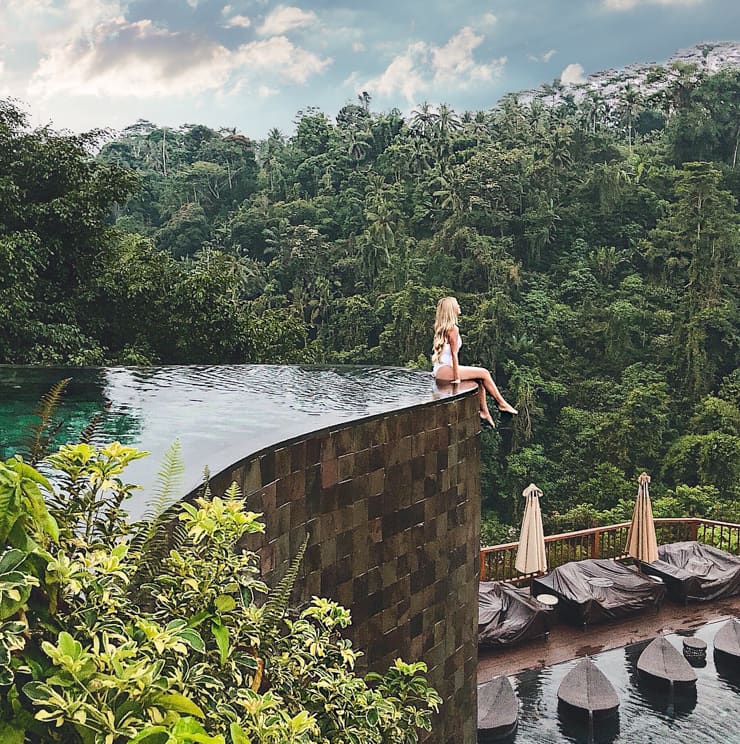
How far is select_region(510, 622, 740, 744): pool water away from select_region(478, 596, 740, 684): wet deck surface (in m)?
0.21

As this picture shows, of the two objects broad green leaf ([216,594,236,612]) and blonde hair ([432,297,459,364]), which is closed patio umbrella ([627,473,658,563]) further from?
broad green leaf ([216,594,236,612])

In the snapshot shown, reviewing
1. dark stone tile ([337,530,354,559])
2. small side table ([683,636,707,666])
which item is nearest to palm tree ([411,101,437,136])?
small side table ([683,636,707,666])

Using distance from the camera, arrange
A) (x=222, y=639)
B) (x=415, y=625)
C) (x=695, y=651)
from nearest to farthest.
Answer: (x=222, y=639) < (x=415, y=625) < (x=695, y=651)

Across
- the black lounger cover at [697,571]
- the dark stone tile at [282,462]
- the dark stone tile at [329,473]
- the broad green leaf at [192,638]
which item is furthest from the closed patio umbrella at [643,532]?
the broad green leaf at [192,638]

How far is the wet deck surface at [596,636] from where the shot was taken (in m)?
7.80

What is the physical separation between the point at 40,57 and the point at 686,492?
3330cm

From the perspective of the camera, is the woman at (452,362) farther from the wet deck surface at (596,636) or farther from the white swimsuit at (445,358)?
the wet deck surface at (596,636)

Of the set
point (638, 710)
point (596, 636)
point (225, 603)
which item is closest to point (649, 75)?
point (596, 636)

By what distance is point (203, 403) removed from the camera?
4160 millimetres

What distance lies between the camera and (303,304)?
88.5 ft

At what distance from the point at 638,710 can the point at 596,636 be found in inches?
67.6

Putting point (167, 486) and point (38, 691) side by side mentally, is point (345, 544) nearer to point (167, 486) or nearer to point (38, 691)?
point (167, 486)

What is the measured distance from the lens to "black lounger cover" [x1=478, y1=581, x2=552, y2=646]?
7.91 metres

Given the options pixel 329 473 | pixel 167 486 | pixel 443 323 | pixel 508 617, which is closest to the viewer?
pixel 167 486
